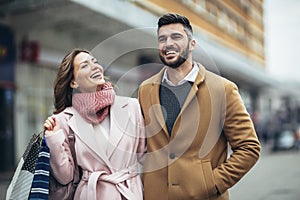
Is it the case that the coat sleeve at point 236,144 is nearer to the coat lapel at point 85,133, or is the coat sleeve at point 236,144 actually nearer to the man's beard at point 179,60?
the man's beard at point 179,60

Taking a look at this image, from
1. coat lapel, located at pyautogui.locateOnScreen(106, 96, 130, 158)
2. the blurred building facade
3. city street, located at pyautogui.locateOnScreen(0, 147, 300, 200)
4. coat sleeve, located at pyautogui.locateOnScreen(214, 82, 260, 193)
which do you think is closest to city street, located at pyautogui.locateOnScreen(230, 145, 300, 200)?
city street, located at pyautogui.locateOnScreen(0, 147, 300, 200)

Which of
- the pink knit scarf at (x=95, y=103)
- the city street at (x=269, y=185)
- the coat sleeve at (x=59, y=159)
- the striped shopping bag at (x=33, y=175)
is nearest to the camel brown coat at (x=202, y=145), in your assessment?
the pink knit scarf at (x=95, y=103)

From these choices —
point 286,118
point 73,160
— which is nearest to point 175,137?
point 73,160

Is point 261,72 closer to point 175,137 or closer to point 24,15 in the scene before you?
point 24,15

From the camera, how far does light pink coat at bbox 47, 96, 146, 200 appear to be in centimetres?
216

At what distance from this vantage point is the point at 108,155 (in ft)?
7.29

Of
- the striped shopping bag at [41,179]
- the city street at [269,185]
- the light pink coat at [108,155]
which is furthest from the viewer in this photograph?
the city street at [269,185]

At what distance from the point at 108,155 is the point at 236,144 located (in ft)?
1.95

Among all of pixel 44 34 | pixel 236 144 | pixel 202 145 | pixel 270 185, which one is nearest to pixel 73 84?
pixel 202 145

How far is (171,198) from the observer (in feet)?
7.29

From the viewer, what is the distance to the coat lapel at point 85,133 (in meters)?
2.20

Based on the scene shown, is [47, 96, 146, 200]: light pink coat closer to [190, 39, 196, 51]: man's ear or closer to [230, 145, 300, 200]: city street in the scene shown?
[190, 39, 196, 51]: man's ear

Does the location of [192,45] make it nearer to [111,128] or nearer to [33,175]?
[111,128]

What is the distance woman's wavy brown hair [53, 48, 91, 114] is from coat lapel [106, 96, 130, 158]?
0.25 metres
